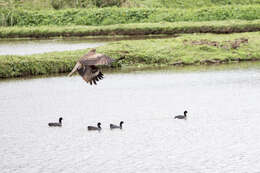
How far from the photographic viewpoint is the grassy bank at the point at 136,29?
53656mm

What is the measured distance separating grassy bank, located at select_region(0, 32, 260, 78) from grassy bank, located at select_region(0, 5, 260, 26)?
48.1 ft

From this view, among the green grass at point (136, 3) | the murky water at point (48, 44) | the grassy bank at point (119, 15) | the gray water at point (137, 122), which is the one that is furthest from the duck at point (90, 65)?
the green grass at point (136, 3)

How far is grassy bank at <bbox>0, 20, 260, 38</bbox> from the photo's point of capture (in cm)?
5366

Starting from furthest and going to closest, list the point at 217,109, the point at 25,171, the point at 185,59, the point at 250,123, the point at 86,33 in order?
the point at 86,33 → the point at 185,59 → the point at 217,109 → the point at 250,123 → the point at 25,171

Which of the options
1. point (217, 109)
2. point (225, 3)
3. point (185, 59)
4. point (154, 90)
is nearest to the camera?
point (217, 109)

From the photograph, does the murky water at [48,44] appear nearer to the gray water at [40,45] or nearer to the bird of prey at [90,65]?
the gray water at [40,45]

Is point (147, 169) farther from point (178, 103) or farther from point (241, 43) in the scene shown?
point (241, 43)

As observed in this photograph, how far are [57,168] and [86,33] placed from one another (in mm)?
37749

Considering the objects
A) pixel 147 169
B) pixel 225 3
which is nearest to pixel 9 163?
pixel 147 169

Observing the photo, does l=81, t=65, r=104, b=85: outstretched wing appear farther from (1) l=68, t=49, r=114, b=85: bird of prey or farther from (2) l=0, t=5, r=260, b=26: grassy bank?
(2) l=0, t=5, r=260, b=26: grassy bank

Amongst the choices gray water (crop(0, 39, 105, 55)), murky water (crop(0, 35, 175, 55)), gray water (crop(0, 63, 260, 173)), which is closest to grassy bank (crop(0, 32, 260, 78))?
gray water (crop(0, 63, 260, 173))

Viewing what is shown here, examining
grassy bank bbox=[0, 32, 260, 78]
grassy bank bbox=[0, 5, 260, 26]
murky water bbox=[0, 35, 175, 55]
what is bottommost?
murky water bbox=[0, 35, 175, 55]

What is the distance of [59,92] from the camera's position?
108ft

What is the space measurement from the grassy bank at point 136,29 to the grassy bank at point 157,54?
304 inches
